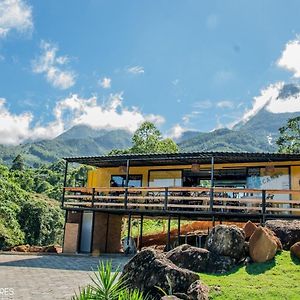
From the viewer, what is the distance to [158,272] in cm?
848

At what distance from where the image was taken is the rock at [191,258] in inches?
385

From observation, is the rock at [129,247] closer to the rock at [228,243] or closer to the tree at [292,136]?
the rock at [228,243]

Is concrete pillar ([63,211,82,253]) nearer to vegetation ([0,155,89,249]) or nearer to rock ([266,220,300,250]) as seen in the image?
vegetation ([0,155,89,249])

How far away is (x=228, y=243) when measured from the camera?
10008 mm

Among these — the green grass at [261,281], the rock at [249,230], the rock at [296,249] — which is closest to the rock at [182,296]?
the green grass at [261,281]

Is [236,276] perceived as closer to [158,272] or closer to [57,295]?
[158,272]

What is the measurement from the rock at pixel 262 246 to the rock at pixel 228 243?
0.86 ft

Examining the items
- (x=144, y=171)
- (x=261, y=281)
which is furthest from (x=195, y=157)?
(x=261, y=281)

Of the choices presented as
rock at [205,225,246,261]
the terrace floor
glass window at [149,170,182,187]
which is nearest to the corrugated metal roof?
glass window at [149,170,182,187]

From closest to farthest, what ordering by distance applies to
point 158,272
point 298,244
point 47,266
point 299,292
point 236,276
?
point 299,292 < point 158,272 < point 236,276 < point 298,244 < point 47,266

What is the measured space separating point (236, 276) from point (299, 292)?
5.08ft

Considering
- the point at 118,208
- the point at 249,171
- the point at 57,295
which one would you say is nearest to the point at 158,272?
the point at 57,295

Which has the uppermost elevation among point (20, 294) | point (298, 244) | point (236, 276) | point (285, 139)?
point (285, 139)

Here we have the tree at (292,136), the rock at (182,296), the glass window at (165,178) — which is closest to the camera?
the rock at (182,296)
